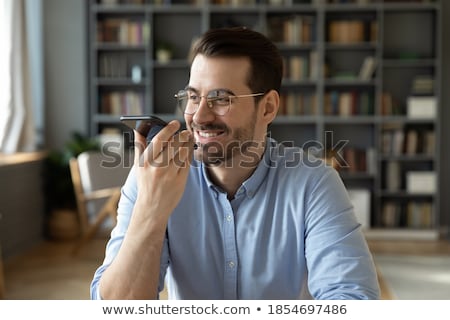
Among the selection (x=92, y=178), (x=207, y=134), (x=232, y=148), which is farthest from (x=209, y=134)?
(x=92, y=178)

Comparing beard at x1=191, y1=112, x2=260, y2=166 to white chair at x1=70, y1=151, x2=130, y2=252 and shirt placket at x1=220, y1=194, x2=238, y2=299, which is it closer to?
shirt placket at x1=220, y1=194, x2=238, y2=299

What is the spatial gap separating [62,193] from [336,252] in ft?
13.8

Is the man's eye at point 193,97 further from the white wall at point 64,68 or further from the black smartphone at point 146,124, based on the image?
the white wall at point 64,68

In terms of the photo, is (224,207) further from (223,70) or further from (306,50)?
(306,50)

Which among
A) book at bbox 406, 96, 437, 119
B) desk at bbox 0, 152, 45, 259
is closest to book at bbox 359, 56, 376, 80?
book at bbox 406, 96, 437, 119

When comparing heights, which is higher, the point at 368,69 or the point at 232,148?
the point at 368,69

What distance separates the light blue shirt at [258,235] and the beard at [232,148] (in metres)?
0.04

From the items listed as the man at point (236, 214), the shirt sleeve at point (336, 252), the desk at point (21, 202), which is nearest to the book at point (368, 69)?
the desk at point (21, 202)

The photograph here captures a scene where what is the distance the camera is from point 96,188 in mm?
4137

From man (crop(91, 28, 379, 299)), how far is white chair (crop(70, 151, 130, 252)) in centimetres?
292

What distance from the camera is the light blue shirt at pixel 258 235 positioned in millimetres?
1023

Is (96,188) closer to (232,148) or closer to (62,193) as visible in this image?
(62,193)
